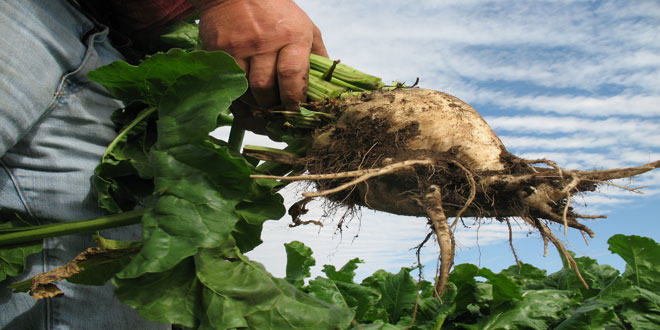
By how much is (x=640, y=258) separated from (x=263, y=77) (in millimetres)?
3291

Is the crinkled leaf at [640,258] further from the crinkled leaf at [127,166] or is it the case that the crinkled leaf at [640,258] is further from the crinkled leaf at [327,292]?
the crinkled leaf at [127,166]

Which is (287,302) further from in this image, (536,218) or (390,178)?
(536,218)

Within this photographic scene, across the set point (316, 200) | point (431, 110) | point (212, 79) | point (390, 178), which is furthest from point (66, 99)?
point (431, 110)

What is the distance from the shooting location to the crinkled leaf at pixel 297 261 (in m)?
3.49

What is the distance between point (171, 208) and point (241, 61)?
0.81 m

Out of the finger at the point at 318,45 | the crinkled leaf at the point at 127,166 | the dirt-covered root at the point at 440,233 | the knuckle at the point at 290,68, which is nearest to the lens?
the crinkled leaf at the point at 127,166

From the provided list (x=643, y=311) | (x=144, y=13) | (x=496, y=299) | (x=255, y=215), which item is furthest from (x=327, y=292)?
(x=643, y=311)

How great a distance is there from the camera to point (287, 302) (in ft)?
6.11

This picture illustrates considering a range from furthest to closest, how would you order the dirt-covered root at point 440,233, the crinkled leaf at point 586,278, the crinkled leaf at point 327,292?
the crinkled leaf at point 586,278, the crinkled leaf at point 327,292, the dirt-covered root at point 440,233

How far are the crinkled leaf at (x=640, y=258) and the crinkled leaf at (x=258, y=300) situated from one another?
2.82 m

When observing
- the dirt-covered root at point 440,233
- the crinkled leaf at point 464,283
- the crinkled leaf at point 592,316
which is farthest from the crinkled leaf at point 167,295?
the crinkled leaf at point 592,316

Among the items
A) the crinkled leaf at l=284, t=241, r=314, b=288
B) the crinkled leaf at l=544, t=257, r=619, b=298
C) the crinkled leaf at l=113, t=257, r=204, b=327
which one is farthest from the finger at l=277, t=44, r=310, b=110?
the crinkled leaf at l=544, t=257, r=619, b=298

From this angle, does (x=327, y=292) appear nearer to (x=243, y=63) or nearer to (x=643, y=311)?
(x=243, y=63)

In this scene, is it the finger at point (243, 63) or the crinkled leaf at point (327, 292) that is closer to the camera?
the finger at point (243, 63)
